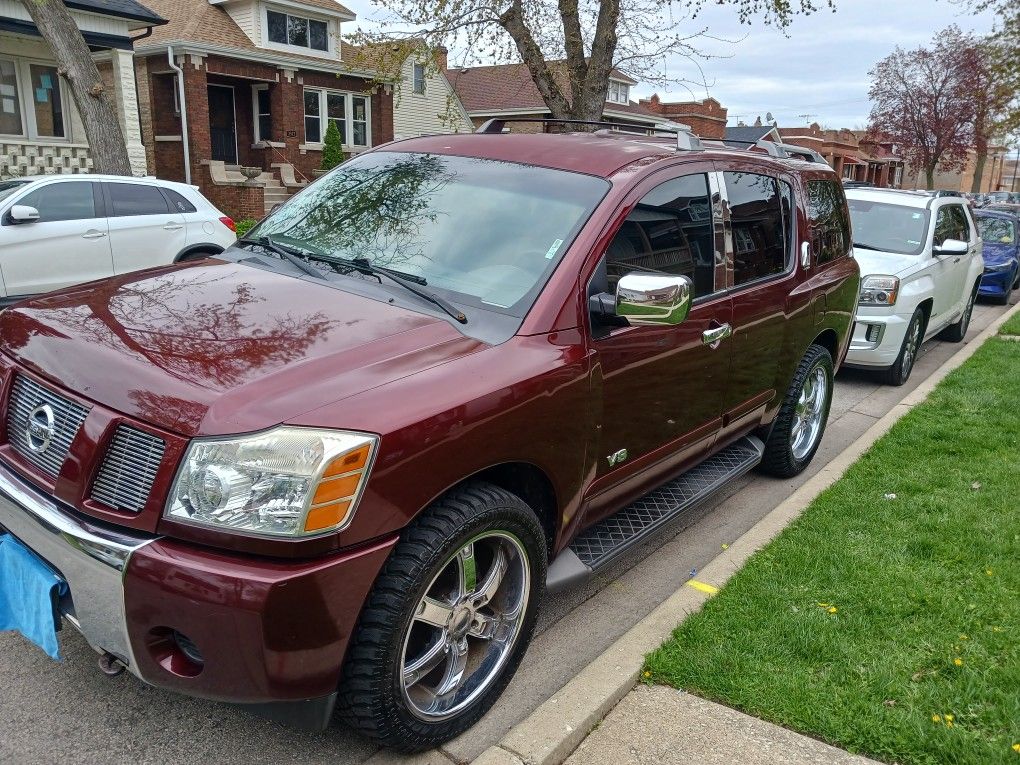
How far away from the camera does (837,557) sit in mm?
4141

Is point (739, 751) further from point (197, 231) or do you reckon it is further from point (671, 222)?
point (197, 231)

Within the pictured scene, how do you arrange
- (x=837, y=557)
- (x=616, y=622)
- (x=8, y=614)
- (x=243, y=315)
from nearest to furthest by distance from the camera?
1. (x=8, y=614)
2. (x=243, y=315)
3. (x=616, y=622)
4. (x=837, y=557)

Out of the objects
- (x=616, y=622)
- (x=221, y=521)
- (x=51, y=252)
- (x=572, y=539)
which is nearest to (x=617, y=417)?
(x=572, y=539)

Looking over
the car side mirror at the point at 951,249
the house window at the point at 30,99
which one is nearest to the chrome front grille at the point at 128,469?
the car side mirror at the point at 951,249

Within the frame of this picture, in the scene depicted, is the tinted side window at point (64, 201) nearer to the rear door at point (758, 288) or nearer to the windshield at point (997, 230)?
the rear door at point (758, 288)

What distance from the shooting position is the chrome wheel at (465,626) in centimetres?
272

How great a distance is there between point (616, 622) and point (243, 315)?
2.08 meters

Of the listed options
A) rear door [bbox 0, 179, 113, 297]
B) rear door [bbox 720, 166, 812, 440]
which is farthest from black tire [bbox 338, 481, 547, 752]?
rear door [bbox 0, 179, 113, 297]

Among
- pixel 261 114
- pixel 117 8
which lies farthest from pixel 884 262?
pixel 261 114

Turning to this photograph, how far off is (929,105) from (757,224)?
40.0 m

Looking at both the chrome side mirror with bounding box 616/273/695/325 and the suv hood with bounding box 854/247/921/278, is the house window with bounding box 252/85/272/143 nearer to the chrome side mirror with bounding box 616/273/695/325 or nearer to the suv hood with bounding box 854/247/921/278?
the suv hood with bounding box 854/247/921/278

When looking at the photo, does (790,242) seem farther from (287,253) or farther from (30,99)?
(30,99)

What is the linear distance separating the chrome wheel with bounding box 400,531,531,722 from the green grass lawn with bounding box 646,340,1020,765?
2.07 feet

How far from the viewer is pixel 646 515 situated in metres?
4.09
